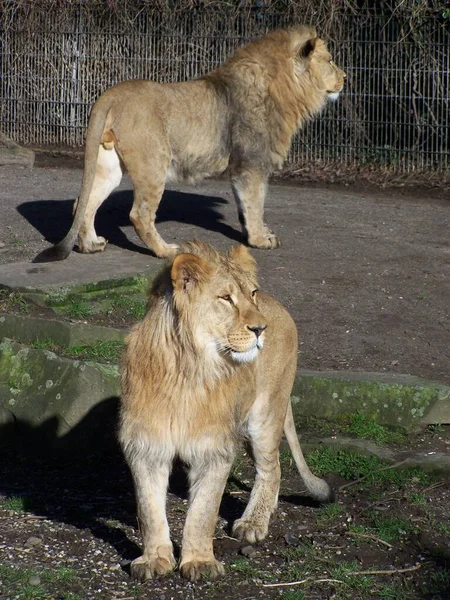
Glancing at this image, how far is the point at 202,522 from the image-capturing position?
4.19m

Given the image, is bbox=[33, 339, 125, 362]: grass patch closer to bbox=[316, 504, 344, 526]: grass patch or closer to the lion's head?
bbox=[316, 504, 344, 526]: grass patch

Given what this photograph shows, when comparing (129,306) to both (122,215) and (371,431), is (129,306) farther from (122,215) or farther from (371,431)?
(122,215)

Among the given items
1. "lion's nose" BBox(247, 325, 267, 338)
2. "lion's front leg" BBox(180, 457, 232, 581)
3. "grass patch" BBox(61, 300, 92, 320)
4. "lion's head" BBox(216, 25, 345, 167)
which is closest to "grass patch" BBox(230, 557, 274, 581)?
"lion's front leg" BBox(180, 457, 232, 581)

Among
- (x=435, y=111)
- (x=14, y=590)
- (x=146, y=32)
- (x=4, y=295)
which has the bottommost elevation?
(x=14, y=590)

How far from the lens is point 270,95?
9156 mm

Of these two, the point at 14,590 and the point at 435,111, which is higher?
the point at 435,111

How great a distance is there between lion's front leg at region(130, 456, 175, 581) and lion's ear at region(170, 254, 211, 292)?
0.73 meters

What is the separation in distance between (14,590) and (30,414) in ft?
5.73

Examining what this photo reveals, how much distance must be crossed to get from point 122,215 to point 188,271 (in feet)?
21.0

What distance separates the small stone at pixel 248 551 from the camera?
14.8 feet

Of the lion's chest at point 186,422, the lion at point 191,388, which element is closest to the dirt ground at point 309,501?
the lion at point 191,388

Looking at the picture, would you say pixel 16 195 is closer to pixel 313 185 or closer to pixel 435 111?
pixel 313 185

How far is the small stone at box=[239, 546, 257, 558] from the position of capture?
14.8ft

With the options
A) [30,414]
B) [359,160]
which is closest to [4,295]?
[30,414]
